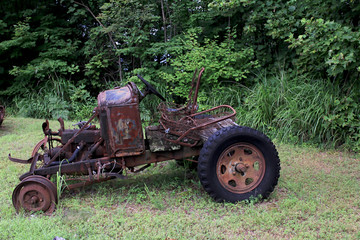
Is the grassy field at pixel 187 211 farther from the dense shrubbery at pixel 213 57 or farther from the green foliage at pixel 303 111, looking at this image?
the dense shrubbery at pixel 213 57

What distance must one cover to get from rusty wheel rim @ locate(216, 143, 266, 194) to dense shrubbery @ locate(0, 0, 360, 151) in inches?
94.0

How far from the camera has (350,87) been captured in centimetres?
546

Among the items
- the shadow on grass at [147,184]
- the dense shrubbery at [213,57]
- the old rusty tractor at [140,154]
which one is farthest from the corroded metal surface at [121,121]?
the dense shrubbery at [213,57]

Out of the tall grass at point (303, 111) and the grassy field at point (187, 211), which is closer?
the grassy field at point (187, 211)

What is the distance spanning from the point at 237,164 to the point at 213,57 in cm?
430

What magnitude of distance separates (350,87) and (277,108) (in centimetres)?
139

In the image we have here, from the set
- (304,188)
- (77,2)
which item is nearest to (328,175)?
(304,188)

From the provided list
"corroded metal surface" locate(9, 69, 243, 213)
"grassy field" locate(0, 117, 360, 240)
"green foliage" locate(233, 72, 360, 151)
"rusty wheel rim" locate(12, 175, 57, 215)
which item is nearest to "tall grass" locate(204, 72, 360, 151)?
"green foliage" locate(233, 72, 360, 151)

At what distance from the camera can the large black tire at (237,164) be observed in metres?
3.26

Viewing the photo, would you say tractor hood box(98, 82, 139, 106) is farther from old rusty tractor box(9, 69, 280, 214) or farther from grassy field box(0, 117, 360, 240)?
grassy field box(0, 117, 360, 240)

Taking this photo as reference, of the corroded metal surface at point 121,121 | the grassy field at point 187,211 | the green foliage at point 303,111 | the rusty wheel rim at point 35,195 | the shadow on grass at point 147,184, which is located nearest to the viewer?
the grassy field at point 187,211

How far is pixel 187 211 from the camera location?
3338 millimetres

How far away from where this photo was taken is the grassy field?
288 centimetres

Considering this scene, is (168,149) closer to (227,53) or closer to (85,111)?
(227,53)
